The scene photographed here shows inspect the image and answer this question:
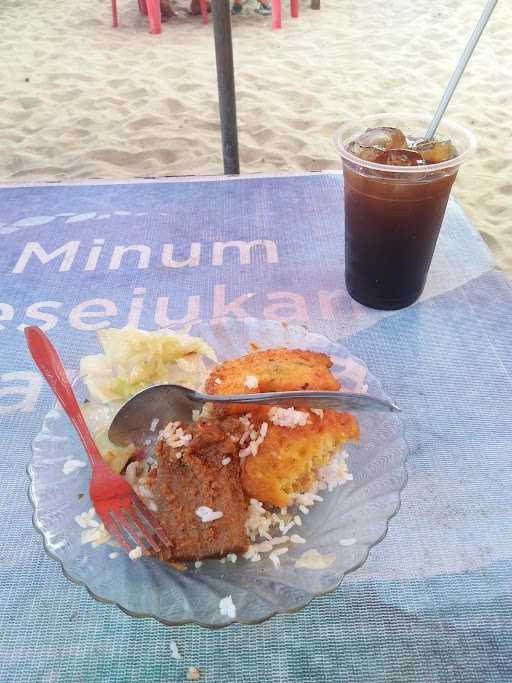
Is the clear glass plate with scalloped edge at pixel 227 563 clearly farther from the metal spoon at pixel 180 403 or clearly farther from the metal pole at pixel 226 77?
the metal pole at pixel 226 77

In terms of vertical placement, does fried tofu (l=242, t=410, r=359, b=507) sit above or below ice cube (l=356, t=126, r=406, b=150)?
below

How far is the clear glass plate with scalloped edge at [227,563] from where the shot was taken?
2.23 ft

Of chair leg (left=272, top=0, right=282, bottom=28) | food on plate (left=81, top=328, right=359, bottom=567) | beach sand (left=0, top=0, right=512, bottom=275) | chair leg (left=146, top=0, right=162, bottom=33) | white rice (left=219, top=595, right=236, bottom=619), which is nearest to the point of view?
white rice (left=219, top=595, right=236, bottom=619)

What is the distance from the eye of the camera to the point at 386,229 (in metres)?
1.27

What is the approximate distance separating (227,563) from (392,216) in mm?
841

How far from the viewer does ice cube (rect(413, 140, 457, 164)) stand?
3.98 ft

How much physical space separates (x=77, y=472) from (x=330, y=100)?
335cm

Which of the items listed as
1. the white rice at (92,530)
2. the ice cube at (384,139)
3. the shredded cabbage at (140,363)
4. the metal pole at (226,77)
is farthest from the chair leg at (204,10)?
the white rice at (92,530)

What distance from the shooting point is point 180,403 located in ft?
3.00

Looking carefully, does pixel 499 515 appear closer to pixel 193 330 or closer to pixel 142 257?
pixel 193 330

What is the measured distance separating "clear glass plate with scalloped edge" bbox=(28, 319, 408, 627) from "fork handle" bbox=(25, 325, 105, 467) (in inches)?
1.3

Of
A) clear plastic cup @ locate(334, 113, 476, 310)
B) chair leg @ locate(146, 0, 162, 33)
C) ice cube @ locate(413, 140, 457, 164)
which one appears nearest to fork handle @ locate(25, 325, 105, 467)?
clear plastic cup @ locate(334, 113, 476, 310)

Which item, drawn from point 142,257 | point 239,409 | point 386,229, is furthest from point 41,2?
point 239,409

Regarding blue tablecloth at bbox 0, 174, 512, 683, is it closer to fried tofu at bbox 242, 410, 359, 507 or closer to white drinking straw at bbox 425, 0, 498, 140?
fried tofu at bbox 242, 410, 359, 507
